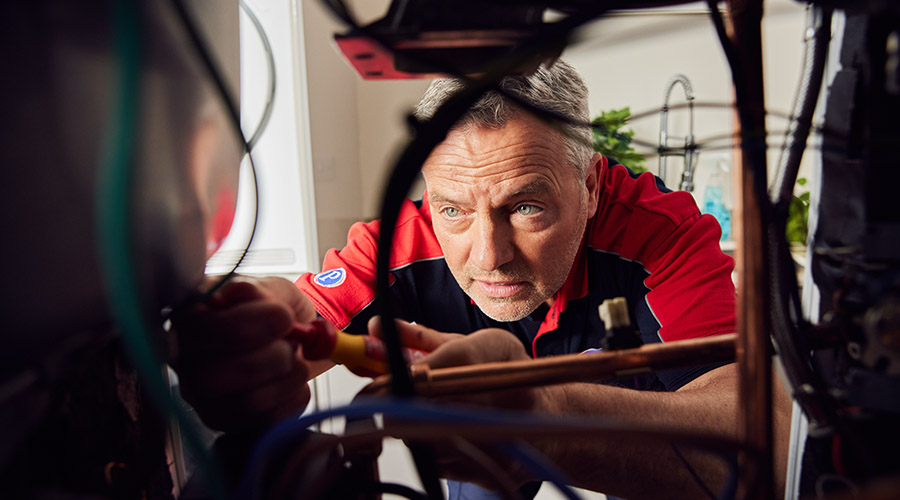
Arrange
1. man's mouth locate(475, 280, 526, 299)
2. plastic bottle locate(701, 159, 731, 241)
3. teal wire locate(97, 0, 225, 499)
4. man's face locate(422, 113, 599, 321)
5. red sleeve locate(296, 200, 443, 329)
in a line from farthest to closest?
plastic bottle locate(701, 159, 731, 241) → red sleeve locate(296, 200, 443, 329) → man's mouth locate(475, 280, 526, 299) → man's face locate(422, 113, 599, 321) → teal wire locate(97, 0, 225, 499)

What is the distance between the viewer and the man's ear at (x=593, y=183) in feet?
3.53

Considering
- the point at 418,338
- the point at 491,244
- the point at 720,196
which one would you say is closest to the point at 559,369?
the point at 418,338

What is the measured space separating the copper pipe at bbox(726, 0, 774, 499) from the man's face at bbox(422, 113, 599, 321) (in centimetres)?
62

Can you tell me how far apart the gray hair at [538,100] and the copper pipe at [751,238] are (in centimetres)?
59

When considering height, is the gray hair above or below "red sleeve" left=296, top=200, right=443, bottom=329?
above

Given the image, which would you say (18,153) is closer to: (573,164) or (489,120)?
(489,120)

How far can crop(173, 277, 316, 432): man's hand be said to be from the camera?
362 millimetres

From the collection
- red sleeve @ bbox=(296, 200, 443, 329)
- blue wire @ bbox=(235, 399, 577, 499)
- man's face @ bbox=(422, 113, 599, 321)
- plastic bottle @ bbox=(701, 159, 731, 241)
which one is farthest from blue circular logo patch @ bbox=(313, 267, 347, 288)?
plastic bottle @ bbox=(701, 159, 731, 241)

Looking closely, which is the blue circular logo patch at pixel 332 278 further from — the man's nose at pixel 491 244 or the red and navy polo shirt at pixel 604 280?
the man's nose at pixel 491 244

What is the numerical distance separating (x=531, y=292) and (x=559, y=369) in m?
0.70

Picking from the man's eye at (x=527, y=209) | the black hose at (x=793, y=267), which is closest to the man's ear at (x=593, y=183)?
the man's eye at (x=527, y=209)

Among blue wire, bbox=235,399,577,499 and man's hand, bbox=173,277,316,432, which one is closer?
blue wire, bbox=235,399,577,499

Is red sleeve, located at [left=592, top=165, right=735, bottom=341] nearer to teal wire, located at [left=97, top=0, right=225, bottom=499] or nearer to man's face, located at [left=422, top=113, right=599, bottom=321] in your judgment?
man's face, located at [left=422, top=113, right=599, bottom=321]

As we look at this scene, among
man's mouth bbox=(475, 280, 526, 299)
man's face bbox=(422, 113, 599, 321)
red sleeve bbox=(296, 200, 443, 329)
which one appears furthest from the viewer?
red sleeve bbox=(296, 200, 443, 329)
